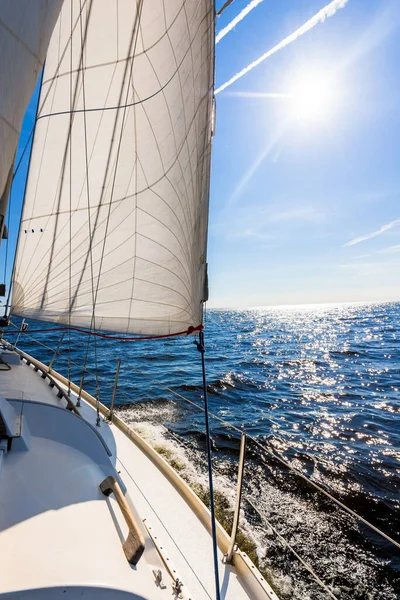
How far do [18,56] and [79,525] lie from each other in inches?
105

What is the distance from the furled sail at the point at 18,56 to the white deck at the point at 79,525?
1886mm

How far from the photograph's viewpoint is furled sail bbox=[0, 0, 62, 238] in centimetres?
143

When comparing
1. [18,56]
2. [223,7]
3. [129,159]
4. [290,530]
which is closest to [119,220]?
[129,159]

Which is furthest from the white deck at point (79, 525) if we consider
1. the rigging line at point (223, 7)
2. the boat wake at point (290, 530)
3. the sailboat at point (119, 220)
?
the rigging line at point (223, 7)

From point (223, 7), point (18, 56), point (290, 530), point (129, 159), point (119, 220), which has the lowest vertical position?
point (290, 530)

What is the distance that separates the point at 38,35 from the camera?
165 centimetres

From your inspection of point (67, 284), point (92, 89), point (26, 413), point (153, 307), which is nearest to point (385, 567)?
point (153, 307)

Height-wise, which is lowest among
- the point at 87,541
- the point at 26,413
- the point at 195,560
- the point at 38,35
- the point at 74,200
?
the point at 195,560

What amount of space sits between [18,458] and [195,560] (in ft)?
4.78

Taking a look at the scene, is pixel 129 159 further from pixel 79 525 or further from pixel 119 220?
pixel 79 525

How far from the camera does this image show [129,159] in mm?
3285

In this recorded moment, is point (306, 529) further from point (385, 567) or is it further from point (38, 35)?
point (38, 35)

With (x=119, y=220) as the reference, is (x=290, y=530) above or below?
below

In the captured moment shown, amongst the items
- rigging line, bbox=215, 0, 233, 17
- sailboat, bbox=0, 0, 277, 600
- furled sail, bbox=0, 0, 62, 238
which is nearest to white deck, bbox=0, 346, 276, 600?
sailboat, bbox=0, 0, 277, 600
